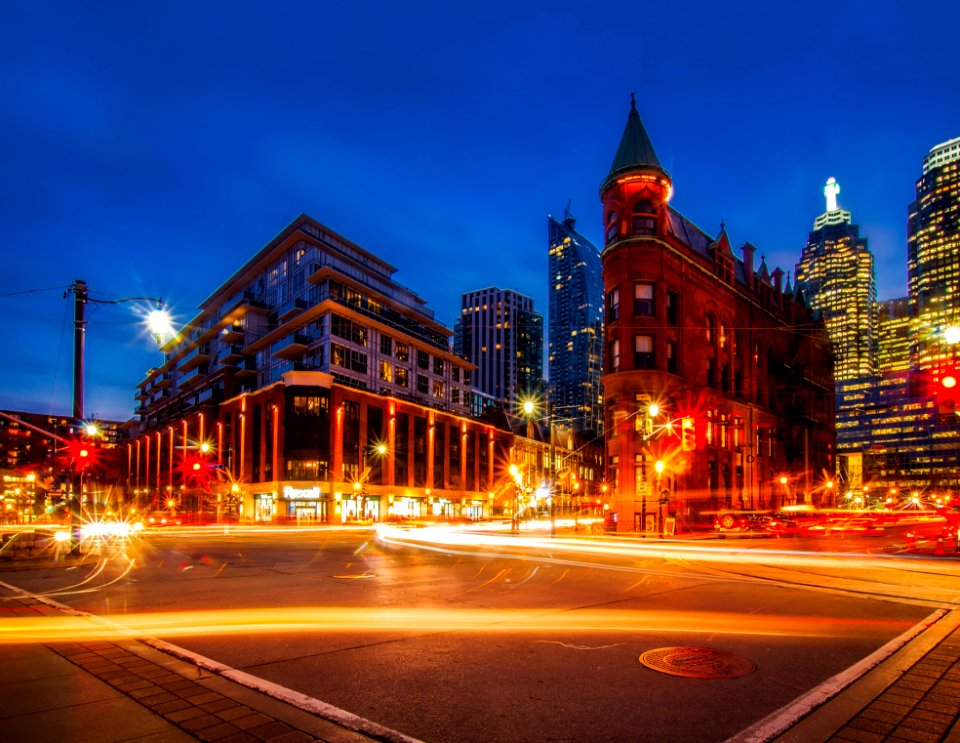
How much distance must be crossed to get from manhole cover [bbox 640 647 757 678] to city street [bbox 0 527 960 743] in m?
0.12

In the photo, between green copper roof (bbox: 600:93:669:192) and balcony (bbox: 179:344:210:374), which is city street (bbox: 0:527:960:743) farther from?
balcony (bbox: 179:344:210:374)

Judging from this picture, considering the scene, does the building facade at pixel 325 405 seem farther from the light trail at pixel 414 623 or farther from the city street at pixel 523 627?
the light trail at pixel 414 623

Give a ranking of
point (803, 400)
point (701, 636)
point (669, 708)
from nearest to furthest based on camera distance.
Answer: point (669, 708)
point (701, 636)
point (803, 400)

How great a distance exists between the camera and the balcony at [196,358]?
4341 inches

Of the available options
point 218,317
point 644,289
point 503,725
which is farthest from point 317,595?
point 218,317

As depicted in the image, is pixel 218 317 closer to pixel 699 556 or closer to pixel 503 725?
pixel 699 556

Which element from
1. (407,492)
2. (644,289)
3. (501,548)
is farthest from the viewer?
(407,492)

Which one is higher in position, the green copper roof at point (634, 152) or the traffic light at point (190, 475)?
the green copper roof at point (634, 152)

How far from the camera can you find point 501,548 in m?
27.4

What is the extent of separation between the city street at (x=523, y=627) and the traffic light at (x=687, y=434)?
62.2 ft

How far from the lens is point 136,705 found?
6152mm

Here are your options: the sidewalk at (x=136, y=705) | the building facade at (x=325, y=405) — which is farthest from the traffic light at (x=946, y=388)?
the building facade at (x=325, y=405)

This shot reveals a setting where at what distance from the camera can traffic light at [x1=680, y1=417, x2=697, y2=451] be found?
130 ft

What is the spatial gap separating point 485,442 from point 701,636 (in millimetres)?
97077
